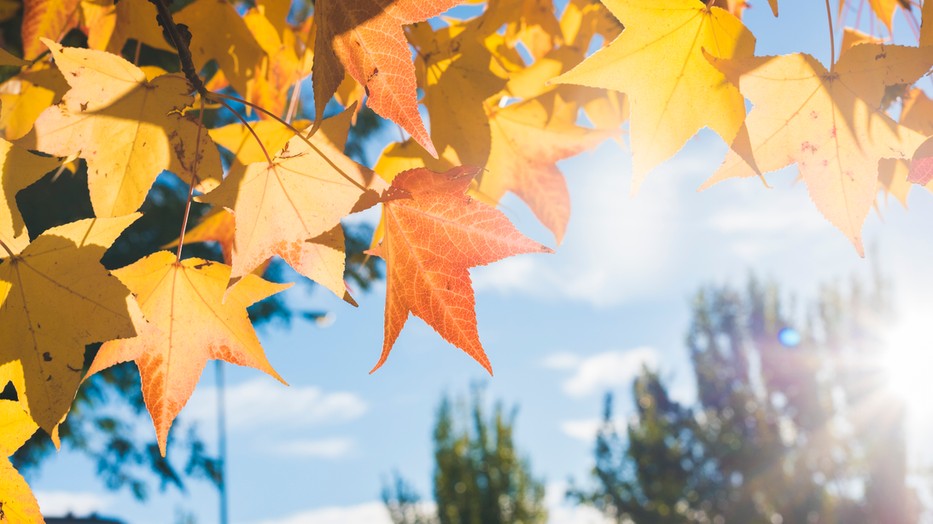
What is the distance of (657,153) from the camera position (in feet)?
2.01

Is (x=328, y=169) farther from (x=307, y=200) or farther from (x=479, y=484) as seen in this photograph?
(x=479, y=484)

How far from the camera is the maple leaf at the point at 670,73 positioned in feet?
1.97

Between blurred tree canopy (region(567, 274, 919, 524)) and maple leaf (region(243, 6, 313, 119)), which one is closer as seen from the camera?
maple leaf (region(243, 6, 313, 119))

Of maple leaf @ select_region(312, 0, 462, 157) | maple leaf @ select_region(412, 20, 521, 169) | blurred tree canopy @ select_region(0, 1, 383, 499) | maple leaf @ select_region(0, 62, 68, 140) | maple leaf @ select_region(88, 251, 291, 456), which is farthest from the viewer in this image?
blurred tree canopy @ select_region(0, 1, 383, 499)

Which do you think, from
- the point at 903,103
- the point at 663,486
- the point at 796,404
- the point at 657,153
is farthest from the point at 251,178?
the point at 796,404

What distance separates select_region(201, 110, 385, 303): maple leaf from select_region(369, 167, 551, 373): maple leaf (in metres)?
0.04

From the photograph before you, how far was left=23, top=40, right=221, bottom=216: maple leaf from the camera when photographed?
1.90 feet

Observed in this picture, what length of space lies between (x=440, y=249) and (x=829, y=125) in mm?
358

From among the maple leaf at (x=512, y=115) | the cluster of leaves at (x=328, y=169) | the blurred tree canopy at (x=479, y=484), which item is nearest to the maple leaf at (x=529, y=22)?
the maple leaf at (x=512, y=115)

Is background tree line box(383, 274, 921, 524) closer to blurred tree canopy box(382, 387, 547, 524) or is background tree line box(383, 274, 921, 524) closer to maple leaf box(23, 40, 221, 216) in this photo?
blurred tree canopy box(382, 387, 547, 524)

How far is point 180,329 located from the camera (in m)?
0.67

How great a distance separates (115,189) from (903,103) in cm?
79

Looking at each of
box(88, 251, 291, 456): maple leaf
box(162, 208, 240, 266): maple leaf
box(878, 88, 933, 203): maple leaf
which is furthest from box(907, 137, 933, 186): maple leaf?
box(162, 208, 240, 266): maple leaf

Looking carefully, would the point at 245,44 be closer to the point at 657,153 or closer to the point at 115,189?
the point at 115,189
